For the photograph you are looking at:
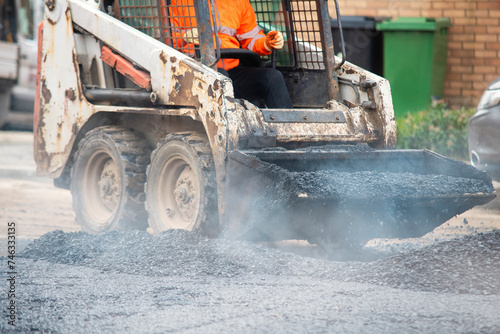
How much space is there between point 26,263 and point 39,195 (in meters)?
3.53

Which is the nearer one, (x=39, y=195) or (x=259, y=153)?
(x=259, y=153)

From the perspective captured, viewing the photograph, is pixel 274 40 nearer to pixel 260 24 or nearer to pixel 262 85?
pixel 262 85

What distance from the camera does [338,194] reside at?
15.4ft

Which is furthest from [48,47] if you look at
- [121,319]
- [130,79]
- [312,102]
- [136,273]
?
[121,319]

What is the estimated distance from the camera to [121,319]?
356cm

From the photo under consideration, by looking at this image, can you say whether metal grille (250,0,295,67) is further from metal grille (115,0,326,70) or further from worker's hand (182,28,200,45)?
worker's hand (182,28,200,45)

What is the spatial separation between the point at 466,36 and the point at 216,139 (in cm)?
737

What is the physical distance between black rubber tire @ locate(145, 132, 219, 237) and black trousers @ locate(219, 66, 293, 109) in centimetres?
86

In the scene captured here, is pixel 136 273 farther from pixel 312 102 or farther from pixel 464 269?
pixel 312 102

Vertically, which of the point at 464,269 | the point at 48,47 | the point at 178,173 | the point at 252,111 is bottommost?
the point at 464,269

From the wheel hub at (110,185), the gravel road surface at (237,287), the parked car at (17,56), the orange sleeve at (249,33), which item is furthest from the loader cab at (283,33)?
the parked car at (17,56)

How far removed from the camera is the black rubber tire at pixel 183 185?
203 inches

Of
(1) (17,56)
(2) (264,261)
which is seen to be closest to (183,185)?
(2) (264,261)

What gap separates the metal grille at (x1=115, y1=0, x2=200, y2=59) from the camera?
5750 mm
